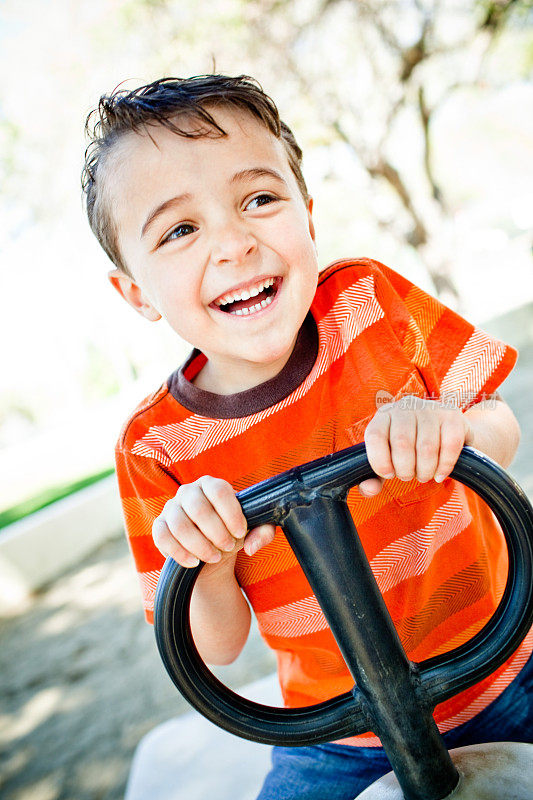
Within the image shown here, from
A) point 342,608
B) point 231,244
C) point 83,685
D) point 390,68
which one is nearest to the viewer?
point 342,608

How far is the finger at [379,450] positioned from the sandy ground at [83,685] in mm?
2178

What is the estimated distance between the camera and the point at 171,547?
745 mm

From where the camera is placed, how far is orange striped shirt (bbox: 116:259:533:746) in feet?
3.74

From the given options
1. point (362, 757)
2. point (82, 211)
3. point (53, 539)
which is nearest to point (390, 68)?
point (53, 539)

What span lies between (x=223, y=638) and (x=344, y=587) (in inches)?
22.5

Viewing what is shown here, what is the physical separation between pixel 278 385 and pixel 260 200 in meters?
0.31

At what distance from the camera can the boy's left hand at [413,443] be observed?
0.70 meters

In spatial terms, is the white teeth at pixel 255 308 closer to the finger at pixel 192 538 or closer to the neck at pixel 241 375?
the neck at pixel 241 375

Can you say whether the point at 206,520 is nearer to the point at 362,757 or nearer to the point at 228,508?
the point at 228,508

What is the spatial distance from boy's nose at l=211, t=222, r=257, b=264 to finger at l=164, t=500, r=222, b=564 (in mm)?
413

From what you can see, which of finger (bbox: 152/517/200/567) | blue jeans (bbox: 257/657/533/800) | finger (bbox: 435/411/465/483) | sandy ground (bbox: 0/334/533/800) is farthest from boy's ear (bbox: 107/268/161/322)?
sandy ground (bbox: 0/334/533/800)

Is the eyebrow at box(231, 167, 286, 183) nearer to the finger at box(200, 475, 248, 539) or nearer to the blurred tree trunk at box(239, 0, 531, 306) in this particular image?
the finger at box(200, 475, 248, 539)

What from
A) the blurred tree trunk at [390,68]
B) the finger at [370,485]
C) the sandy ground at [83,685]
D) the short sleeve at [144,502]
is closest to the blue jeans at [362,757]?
the short sleeve at [144,502]

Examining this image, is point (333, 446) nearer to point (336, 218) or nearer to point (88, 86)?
point (88, 86)
